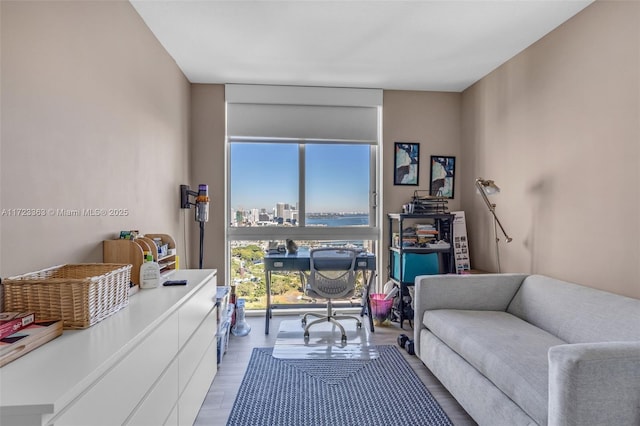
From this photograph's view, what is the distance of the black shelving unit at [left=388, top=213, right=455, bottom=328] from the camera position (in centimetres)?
327

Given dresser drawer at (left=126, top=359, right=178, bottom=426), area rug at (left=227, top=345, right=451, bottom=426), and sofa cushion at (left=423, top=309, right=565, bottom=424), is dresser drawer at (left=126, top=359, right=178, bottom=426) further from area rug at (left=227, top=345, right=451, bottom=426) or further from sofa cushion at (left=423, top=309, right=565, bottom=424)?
sofa cushion at (left=423, top=309, right=565, bottom=424)

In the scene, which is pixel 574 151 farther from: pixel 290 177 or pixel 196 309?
pixel 196 309

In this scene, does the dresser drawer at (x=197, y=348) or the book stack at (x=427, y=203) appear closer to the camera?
the dresser drawer at (x=197, y=348)

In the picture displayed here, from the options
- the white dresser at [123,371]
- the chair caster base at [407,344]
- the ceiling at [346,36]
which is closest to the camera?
the white dresser at [123,371]

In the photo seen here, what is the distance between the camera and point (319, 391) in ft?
6.93

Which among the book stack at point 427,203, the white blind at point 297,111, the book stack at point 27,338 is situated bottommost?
the book stack at point 27,338

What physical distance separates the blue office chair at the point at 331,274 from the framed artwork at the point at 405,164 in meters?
1.18

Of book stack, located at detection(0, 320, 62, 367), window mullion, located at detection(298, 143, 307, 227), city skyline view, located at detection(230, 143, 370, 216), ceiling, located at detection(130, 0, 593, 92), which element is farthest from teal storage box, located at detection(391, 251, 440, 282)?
book stack, located at detection(0, 320, 62, 367)

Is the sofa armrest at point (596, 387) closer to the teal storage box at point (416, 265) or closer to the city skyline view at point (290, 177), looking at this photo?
the teal storage box at point (416, 265)

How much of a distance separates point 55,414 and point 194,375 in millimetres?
1127

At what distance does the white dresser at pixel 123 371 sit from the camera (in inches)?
29.2

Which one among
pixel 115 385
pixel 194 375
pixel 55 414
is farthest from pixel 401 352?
pixel 55 414

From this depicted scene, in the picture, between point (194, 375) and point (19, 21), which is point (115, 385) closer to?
point (194, 375)

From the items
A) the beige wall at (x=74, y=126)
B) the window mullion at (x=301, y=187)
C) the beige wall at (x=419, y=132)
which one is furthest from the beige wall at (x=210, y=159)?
the beige wall at (x=419, y=132)
